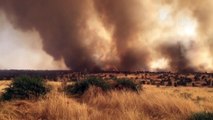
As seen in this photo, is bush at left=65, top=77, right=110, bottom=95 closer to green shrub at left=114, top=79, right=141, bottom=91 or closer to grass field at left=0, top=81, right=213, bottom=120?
green shrub at left=114, top=79, right=141, bottom=91

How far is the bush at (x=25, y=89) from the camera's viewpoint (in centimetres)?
1563

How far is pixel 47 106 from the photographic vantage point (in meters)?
11.4

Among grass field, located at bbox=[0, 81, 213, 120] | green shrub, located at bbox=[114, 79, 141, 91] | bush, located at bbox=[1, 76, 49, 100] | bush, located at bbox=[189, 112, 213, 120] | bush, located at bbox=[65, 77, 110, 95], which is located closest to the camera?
bush, located at bbox=[189, 112, 213, 120]

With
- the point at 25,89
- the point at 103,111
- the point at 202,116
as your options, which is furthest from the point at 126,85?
the point at 202,116

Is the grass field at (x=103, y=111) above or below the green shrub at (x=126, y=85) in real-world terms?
below

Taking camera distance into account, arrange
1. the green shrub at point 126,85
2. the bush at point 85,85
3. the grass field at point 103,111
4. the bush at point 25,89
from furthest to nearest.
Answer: the green shrub at point 126,85 < the bush at point 85,85 < the bush at point 25,89 < the grass field at point 103,111

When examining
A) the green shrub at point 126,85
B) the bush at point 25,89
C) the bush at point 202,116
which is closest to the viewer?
the bush at point 202,116

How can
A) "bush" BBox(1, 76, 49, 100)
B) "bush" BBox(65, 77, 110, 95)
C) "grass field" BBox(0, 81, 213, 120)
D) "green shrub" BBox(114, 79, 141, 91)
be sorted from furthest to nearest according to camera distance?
"green shrub" BBox(114, 79, 141, 91)
"bush" BBox(65, 77, 110, 95)
"bush" BBox(1, 76, 49, 100)
"grass field" BBox(0, 81, 213, 120)

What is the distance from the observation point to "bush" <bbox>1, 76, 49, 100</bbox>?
15630 millimetres

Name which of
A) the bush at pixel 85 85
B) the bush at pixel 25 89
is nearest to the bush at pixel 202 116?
the bush at pixel 25 89

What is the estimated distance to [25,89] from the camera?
53.1ft

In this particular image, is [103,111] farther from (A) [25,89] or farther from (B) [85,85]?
(B) [85,85]

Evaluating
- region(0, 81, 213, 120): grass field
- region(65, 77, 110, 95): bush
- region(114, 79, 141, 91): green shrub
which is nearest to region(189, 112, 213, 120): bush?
region(0, 81, 213, 120): grass field

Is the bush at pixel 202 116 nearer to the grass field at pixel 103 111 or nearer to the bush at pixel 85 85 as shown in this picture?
the grass field at pixel 103 111
